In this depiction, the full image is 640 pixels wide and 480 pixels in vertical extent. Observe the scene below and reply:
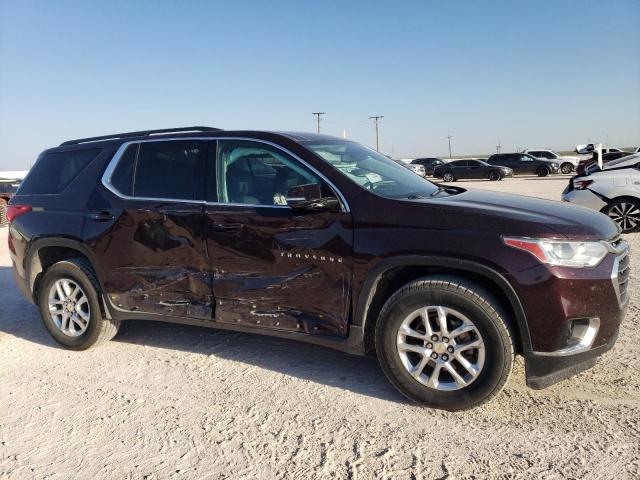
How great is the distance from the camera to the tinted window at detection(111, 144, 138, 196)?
4.33 meters

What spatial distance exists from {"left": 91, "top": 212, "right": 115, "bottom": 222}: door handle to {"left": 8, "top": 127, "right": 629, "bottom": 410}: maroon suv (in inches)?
0.4

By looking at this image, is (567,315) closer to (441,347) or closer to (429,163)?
(441,347)

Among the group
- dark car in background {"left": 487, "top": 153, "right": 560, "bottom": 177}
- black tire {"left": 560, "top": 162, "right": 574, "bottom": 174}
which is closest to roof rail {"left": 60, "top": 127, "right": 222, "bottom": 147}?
dark car in background {"left": 487, "top": 153, "right": 560, "bottom": 177}

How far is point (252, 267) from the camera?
12.1 ft

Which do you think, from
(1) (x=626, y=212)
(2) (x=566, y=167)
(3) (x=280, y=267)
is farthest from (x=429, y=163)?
(3) (x=280, y=267)

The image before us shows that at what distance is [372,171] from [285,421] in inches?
75.2

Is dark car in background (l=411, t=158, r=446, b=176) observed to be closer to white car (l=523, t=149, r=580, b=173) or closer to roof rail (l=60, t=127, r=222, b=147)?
white car (l=523, t=149, r=580, b=173)

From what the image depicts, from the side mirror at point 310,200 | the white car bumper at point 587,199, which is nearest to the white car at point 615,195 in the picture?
the white car bumper at point 587,199

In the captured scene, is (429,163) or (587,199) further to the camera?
(429,163)

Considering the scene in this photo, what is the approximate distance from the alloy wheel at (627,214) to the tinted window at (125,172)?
8086 mm

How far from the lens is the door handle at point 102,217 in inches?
168

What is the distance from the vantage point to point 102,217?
4312mm

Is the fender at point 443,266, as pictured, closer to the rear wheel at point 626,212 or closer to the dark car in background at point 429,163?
the rear wheel at point 626,212

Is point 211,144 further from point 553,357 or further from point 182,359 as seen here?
point 553,357
